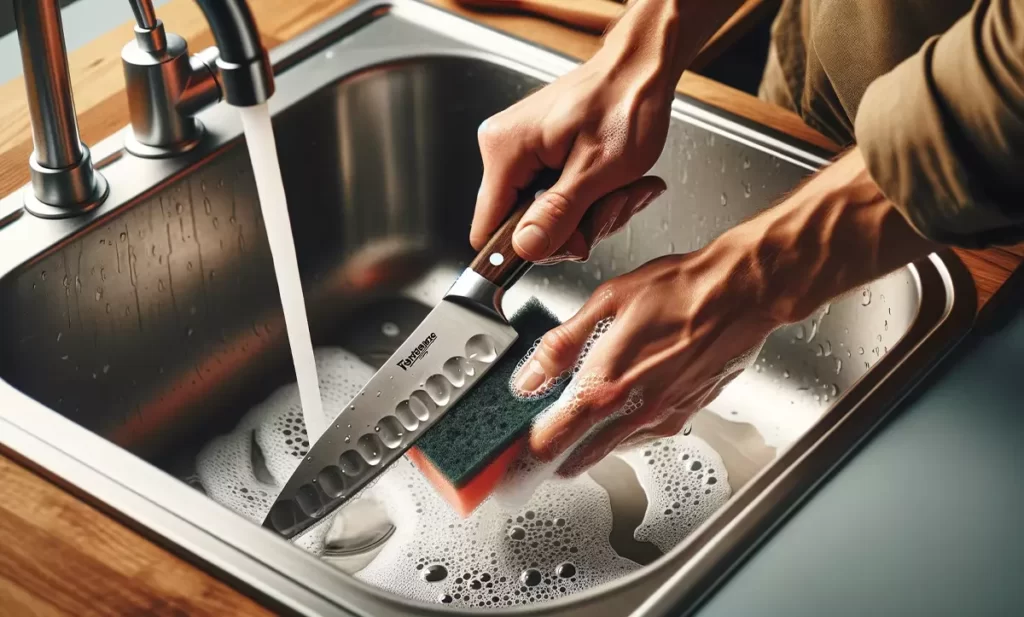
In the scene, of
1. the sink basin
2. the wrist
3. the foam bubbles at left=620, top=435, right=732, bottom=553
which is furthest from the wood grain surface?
the wrist

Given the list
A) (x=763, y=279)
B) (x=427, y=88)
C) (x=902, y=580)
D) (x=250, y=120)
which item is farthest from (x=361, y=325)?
(x=902, y=580)

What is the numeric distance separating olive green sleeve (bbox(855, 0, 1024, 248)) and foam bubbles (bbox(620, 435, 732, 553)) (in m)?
0.33

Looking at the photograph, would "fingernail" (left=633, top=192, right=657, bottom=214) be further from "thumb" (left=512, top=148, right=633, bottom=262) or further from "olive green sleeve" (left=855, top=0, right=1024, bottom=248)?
"olive green sleeve" (left=855, top=0, right=1024, bottom=248)

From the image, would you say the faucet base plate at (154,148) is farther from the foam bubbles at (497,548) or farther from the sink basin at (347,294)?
the foam bubbles at (497,548)

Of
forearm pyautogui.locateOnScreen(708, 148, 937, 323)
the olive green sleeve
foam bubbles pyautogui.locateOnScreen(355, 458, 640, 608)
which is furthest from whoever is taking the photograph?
foam bubbles pyautogui.locateOnScreen(355, 458, 640, 608)

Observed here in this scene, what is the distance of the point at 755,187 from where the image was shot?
909 mm

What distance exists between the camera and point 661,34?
81 cm

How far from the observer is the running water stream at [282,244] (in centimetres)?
71

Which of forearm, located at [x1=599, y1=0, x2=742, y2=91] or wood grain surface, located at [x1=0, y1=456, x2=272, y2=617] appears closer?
wood grain surface, located at [x1=0, y1=456, x2=272, y2=617]

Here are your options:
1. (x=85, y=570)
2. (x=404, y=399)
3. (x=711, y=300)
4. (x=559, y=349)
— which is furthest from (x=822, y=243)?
(x=85, y=570)

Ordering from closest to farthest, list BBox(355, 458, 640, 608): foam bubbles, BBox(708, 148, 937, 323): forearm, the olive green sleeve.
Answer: the olive green sleeve
BBox(708, 148, 937, 323): forearm
BBox(355, 458, 640, 608): foam bubbles

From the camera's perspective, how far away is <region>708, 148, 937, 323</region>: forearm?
668mm


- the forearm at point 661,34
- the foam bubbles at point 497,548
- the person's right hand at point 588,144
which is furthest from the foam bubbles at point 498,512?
the forearm at point 661,34

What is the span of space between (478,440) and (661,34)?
1.11 feet
